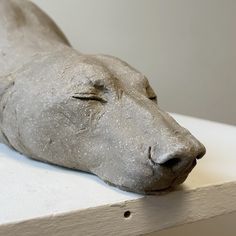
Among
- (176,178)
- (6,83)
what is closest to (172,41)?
(6,83)

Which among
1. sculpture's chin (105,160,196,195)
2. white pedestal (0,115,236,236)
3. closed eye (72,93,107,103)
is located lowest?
white pedestal (0,115,236,236)

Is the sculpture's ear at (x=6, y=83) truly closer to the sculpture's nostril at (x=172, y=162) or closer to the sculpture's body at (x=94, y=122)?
the sculpture's body at (x=94, y=122)

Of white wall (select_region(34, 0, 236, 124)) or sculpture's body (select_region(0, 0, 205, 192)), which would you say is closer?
sculpture's body (select_region(0, 0, 205, 192))

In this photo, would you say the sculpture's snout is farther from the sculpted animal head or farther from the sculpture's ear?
the sculpture's ear

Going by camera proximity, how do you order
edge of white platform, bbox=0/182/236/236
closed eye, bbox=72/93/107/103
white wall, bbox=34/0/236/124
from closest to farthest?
edge of white platform, bbox=0/182/236/236 → closed eye, bbox=72/93/107/103 → white wall, bbox=34/0/236/124

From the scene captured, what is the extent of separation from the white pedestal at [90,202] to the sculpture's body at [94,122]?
2cm

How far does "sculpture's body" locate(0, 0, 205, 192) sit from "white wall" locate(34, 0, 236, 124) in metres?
0.61

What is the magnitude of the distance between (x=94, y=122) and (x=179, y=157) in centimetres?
14

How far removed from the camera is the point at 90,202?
656 mm

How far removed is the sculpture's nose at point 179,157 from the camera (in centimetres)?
65

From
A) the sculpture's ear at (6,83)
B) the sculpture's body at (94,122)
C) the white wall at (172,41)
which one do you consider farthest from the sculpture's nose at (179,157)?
the white wall at (172,41)

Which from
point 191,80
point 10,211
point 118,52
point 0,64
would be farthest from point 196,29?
point 10,211

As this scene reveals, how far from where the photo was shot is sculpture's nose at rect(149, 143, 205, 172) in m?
0.65

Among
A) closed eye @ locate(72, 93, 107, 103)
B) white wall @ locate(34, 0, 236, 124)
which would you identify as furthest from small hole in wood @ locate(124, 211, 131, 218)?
white wall @ locate(34, 0, 236, 124)
